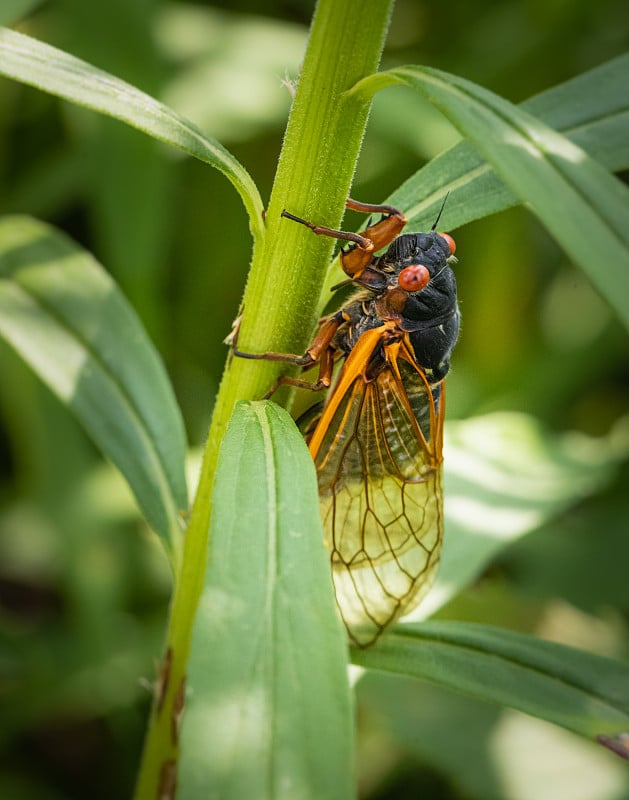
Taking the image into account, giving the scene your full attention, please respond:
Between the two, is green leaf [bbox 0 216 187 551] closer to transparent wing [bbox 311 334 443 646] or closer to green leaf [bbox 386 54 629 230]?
transparent wing [bbox 311 334 443 646]

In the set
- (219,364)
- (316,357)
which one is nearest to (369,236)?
(316,357)

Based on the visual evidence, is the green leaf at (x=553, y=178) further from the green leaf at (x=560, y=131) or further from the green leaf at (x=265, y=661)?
the green leaf at (x=265, y=661)

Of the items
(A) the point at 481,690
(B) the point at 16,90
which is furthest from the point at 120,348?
(B) the point at 16,90

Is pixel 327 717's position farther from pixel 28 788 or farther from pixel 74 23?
pixel 74 23

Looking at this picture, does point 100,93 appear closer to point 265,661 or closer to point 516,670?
point 265,661

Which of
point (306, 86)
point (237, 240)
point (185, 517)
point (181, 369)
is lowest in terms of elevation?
point (185, 517)
